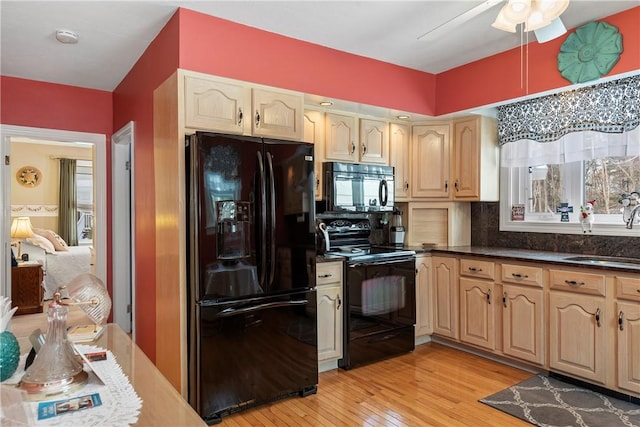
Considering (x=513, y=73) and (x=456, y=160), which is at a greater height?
(x=513, y=73)

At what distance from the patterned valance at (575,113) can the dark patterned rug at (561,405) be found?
6.20 ft

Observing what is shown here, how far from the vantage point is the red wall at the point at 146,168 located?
2895 mm

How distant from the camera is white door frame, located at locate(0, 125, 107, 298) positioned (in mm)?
3854

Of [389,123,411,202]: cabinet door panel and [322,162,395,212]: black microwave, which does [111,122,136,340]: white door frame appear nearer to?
[322,162,395,212]: black microwave

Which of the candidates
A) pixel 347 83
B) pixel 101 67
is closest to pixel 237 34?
pixel 347 83

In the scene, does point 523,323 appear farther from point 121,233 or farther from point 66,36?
point 66,36

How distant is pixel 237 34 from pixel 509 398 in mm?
3073

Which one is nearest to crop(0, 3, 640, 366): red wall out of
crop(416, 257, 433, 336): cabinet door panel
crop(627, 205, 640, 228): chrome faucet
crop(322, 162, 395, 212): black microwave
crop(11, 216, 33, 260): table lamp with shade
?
crop(322, 162, 395, 212): black microwave

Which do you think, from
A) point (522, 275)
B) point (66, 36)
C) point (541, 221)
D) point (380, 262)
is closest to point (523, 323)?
point (522, 275)

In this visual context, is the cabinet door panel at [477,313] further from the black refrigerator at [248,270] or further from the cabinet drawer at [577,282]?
the black refrigerator at [248,270]

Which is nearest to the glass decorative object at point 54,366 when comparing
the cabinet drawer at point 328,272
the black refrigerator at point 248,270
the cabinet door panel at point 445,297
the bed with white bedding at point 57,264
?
the black refrigerator at point 248,270

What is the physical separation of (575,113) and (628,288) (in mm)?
1423

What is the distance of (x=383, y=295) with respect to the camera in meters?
3.47

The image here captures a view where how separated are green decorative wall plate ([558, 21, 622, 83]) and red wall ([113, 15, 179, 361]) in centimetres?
273
